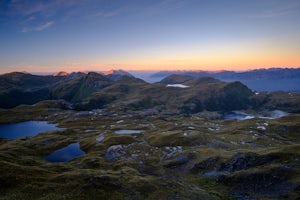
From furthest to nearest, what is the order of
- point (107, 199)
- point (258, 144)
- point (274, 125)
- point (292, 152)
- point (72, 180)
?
point (274, 125), point (258, 144), point (292, 152), point (72, 180), point (107, 199)

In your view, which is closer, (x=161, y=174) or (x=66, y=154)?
(x=161, y=174)

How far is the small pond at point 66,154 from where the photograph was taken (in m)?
97.6

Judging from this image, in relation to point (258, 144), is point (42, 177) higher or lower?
higher

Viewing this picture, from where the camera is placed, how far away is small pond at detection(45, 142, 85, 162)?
9759 centimetres

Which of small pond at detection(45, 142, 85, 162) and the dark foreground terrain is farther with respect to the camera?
small pond at detection(45, 142, 85, 162)

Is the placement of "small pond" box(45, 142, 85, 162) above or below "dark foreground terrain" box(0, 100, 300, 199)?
below

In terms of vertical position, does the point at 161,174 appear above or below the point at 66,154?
above

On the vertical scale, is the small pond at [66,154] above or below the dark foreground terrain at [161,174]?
below

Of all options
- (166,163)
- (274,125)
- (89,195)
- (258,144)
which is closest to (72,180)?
(89,195)

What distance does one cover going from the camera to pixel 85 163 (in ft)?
275

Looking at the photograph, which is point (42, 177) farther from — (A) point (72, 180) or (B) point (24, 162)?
(B) point (24, 162)

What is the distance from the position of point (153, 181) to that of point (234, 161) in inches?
1135

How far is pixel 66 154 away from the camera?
10519cm

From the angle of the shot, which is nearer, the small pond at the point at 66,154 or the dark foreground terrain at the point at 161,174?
the dark foreground terrain at the point at 161,174
